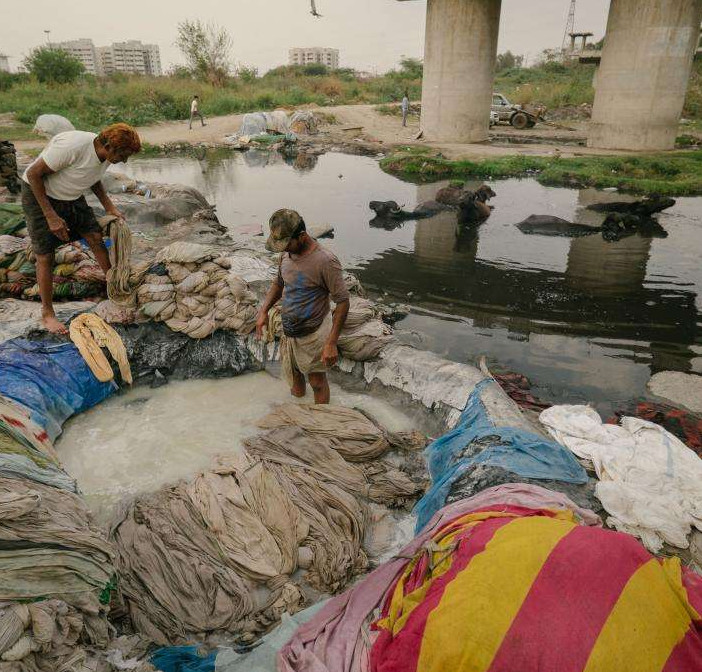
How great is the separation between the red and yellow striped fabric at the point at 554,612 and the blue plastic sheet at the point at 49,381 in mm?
2961

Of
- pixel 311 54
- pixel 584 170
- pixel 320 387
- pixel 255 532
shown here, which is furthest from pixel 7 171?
pixel 311 54

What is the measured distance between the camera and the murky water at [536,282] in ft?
16.9

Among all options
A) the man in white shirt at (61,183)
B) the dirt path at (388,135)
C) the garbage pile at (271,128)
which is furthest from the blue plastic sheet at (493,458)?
the garbage pile at (271,128)

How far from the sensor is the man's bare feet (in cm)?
397

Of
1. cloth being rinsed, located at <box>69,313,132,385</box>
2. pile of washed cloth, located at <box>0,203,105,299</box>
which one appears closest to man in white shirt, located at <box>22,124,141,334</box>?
cloth being rinsed, located at <box>69,313,132,385</box>

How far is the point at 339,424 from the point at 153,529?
4.53 feet

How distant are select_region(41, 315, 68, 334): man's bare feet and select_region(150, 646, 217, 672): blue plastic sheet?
2.78m

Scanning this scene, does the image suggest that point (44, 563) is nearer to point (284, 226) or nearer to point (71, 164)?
point (284, 226)

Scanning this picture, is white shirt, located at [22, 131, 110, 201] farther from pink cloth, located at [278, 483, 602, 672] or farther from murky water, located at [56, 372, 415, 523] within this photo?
pink cloth, located at [278, 483, 602, 672]

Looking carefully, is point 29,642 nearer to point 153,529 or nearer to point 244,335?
point 153,529

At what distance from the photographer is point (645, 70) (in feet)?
49.5

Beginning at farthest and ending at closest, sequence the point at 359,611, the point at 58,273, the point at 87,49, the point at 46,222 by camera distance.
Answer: the point at 87,49, the point at 58,273, the point at 46,222, the point at 359,611

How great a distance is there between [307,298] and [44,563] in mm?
2084

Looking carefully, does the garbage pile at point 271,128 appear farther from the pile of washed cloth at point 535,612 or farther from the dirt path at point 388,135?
the pile of washed cloth at point 535,612
